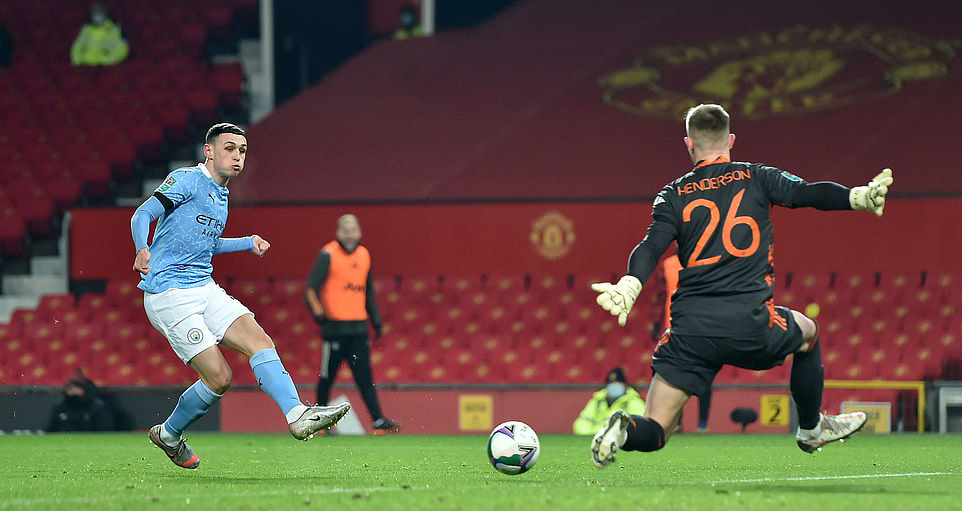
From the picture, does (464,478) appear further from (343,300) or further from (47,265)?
(47,265)

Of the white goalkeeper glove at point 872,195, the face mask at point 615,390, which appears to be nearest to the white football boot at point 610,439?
the white goalkeeper glove at point 872,195

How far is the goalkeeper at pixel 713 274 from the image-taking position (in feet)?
17.5

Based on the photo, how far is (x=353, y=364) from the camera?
37.6ft

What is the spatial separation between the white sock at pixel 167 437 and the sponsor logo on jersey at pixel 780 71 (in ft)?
36.1

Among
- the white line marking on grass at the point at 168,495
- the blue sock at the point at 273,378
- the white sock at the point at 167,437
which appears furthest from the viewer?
the white sock at the point at 167,437

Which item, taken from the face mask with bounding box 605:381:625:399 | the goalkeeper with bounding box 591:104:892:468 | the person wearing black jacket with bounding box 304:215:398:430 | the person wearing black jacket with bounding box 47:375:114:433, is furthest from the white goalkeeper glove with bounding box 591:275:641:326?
the person wearing black jacket with bounding box 47:375:114:433

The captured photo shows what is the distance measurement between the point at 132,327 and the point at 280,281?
160 cm

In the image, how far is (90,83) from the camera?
1853 centimetres

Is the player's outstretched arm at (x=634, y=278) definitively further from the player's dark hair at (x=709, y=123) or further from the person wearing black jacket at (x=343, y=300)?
the person wearing black jacket at (x=343, y=300)

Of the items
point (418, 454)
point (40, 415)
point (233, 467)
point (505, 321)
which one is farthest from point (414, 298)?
point (233, 467)

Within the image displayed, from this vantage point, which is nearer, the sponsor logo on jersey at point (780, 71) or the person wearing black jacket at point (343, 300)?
the person wearing black jacket at point (343, 300)

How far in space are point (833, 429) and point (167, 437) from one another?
124 inches

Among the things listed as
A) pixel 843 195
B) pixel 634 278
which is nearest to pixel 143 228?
pixel 634 278

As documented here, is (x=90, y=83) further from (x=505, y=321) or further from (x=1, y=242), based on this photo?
(x=505, y=321)
